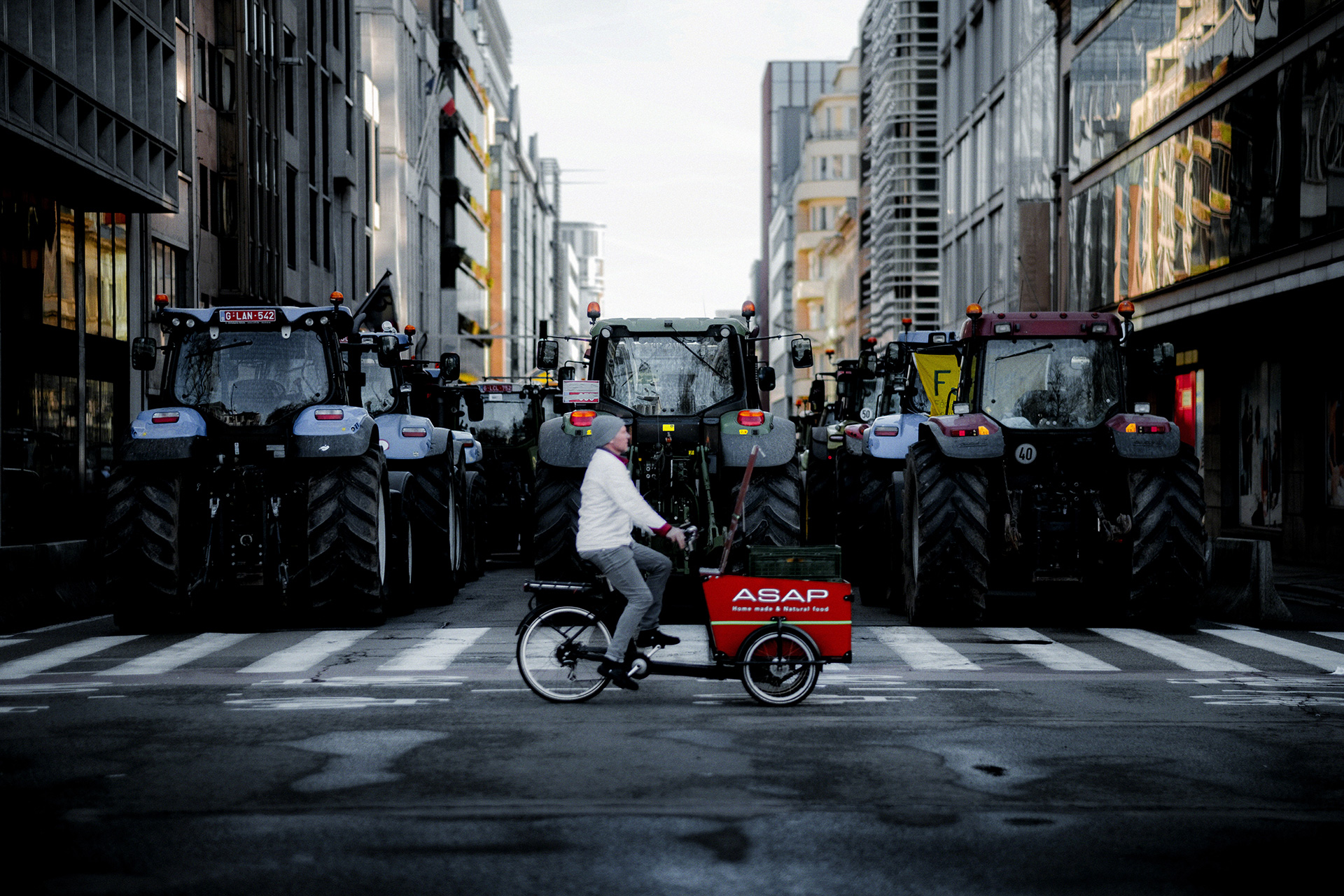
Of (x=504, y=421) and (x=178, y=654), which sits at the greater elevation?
(x=504, y=421)

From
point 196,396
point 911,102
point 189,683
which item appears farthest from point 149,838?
point 911,102

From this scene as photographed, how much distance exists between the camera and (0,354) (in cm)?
2209

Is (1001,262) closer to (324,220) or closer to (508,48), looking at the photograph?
(324,220)

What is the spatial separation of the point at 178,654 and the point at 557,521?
3889 mm

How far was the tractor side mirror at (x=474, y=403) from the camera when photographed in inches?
848

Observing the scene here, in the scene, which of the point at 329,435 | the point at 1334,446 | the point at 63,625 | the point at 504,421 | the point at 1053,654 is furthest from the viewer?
the point at 504,421

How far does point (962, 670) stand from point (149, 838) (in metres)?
6.75

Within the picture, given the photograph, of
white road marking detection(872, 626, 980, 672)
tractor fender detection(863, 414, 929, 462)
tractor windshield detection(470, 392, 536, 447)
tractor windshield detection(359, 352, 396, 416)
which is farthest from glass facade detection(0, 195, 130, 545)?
white road marking detection(872, 626, 980, 672)

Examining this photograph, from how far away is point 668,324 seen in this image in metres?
16.3

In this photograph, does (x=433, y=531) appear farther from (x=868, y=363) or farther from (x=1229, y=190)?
(x=1229, y=190)

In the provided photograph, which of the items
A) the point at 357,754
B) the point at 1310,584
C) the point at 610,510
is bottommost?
the point at 1310,584

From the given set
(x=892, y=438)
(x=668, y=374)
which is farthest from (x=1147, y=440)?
(x=668, y=374)

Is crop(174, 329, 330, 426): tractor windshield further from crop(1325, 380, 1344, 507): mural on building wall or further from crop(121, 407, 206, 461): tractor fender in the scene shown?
crop(1325, 380, 1344, 507): mural on building wall

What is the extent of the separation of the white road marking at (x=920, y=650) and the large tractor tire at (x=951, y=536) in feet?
1.31
